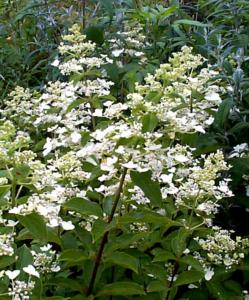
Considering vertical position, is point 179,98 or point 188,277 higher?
point 179,98

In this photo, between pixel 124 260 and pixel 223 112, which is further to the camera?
pixel 223 112

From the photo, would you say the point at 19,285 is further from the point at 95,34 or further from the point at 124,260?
the point at 95,34

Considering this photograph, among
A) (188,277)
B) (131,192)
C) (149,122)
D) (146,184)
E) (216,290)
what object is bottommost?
(216,290)

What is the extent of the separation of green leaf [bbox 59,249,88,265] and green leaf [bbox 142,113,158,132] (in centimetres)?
38

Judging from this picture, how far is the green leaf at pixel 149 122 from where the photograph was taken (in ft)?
5.19

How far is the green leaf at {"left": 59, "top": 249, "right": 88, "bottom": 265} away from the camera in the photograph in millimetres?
1624

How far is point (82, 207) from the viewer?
64.1 inches

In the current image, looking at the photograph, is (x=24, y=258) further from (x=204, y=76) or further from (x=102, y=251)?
(x=204, y=76)

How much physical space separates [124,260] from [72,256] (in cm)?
14

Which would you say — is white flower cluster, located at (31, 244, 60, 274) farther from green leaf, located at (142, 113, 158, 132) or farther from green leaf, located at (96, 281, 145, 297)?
green leaf, located at (142, 113, 158, 132)

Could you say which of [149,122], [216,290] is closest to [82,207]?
[149,122]

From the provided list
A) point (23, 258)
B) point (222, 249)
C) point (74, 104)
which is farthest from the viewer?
point (74, 104)

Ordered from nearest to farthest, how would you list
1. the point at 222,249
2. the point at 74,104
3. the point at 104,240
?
the point at 104,240, the point at 222,249, the point at 74,104

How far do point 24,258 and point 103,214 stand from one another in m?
0.25
